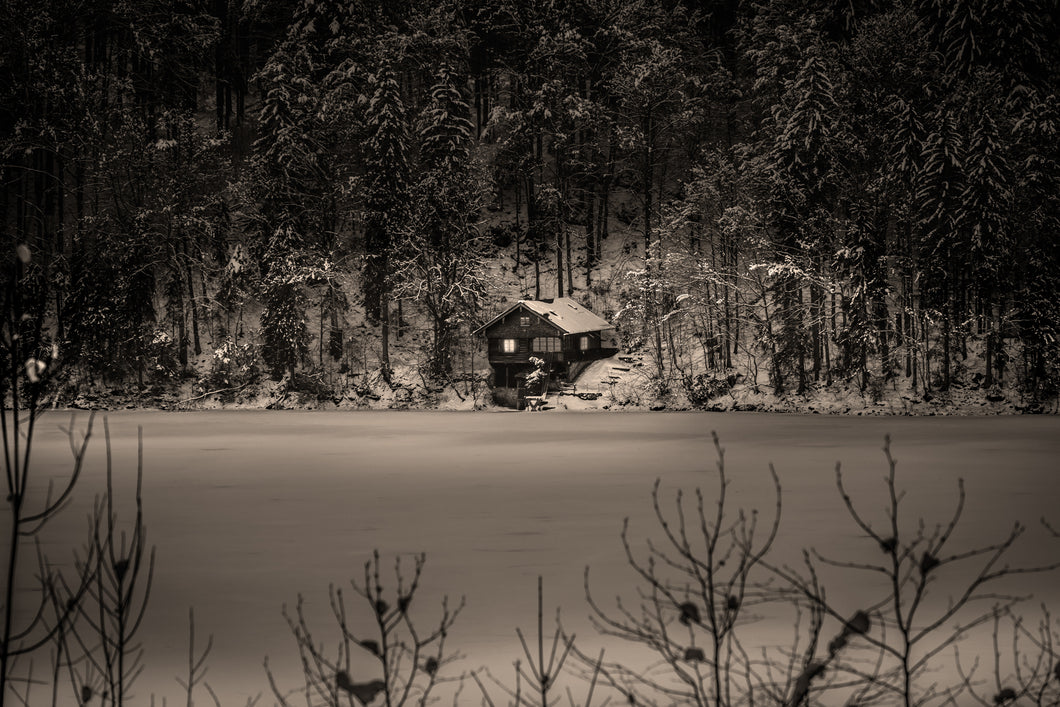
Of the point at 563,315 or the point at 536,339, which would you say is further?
the point at 563,315

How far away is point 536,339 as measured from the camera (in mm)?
43156

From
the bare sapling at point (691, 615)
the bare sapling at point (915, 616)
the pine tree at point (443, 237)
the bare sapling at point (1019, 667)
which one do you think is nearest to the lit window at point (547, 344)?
the pine tree at point (443, 237)

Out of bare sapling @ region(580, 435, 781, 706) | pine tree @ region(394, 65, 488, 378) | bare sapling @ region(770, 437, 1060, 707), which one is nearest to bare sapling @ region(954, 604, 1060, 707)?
bare sapling @ region(770, 437, 1060, 707)

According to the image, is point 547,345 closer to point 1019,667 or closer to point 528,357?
point 528,357

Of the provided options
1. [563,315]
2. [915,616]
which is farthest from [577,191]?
[915,616]

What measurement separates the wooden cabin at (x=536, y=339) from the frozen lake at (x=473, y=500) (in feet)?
24.2

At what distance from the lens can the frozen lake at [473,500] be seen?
1154 centimetres

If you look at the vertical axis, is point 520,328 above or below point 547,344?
above

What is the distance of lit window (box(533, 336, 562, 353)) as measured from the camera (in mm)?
43156

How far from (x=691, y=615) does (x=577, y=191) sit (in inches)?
2059

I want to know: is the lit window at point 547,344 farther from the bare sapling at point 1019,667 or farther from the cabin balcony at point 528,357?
the bare sapling at point 1019,667

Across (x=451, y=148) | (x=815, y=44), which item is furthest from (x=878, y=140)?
(x=451, y=148)

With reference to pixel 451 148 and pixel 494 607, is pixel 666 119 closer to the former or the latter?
pixel 451 148

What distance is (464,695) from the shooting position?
8758 millimetres
